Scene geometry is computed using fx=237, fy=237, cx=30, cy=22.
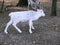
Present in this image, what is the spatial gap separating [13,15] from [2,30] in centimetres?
88

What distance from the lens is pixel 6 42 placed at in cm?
663

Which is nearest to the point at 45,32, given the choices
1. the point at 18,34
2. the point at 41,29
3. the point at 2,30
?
the point at 41,29

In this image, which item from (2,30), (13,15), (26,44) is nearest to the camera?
(26,44)

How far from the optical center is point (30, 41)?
6.66m

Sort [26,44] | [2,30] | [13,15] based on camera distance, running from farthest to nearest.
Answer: [2,30] → [13,15] → [26,44]

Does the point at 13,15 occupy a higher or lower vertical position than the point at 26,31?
higher

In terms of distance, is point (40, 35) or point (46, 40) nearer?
point (46, 40)

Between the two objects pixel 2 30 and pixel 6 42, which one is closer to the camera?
pixel 6 42

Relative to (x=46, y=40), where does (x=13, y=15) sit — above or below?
above

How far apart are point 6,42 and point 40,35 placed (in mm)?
1144

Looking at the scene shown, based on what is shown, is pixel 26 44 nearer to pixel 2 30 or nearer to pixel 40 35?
pixel 40 35

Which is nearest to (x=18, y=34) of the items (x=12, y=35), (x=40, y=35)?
(x=12, y=35)

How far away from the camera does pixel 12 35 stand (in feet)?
23.6

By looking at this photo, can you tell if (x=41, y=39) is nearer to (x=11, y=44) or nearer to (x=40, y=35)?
(x=40, y=35)
